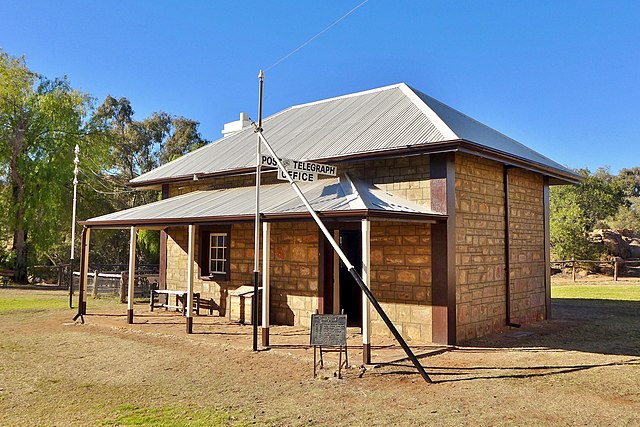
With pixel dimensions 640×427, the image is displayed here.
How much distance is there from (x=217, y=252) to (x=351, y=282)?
375cm

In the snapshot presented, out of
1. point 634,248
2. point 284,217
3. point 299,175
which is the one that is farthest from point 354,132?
point 634,248

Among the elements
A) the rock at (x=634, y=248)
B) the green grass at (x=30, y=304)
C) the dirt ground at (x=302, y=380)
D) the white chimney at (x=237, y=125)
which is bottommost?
the dirt ground at (x=302, y=380)

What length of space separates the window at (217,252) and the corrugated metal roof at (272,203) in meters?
1.10

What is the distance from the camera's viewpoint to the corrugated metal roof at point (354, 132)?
1034 centimetres

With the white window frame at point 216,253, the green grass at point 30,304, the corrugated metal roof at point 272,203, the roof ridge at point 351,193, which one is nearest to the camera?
the roof ridge at point 351,193

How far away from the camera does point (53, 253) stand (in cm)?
3244

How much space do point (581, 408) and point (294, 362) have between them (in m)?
3.91

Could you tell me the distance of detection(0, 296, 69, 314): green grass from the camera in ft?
48.2

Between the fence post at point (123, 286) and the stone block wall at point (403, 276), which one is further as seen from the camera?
the fence post at point (123, 286)

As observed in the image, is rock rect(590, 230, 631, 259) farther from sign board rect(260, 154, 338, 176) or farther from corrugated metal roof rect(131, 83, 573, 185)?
sign board rect(260, 154, 338, 176)

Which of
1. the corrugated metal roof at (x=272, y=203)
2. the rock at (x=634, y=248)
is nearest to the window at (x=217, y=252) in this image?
the corrugated metal roof at (x=272, y=203)

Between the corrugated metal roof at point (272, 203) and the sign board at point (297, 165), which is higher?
the sign board at point (297, 165)

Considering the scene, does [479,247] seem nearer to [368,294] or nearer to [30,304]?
[368,294]

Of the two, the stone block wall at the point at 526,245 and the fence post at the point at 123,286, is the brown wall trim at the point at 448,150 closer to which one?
the stone block wall at the point at 526,245
